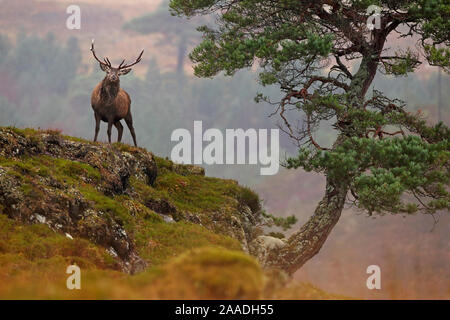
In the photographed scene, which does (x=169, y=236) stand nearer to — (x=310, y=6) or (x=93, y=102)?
(x=93, y=102)

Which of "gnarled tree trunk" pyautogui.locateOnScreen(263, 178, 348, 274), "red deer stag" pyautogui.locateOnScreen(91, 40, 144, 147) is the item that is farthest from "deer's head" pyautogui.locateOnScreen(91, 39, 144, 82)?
"gnarled tree trunk" pyautogui.locateOnScreen(263, 178, 348, 274)

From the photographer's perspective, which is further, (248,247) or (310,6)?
(248,247)

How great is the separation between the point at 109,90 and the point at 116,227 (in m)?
6.84

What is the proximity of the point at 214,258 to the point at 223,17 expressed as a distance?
13.7 m

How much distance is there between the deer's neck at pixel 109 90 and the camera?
20.8m

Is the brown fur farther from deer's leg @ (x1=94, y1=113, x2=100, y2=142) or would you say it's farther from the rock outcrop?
the rock outcrop

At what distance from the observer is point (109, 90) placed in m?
20.8

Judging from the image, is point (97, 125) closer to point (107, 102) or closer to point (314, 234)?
point (107, 102)

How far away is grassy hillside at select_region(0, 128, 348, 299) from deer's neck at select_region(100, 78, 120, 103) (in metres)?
1.92

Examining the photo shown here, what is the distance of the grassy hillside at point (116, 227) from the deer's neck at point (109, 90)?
1.92 m

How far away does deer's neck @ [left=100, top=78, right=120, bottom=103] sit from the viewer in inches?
817

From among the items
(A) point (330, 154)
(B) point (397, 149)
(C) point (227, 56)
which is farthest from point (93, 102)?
(B) point (397, 149)

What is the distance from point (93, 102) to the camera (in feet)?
69.3

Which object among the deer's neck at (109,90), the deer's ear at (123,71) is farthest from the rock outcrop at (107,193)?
the deer's ear at (123,71)
